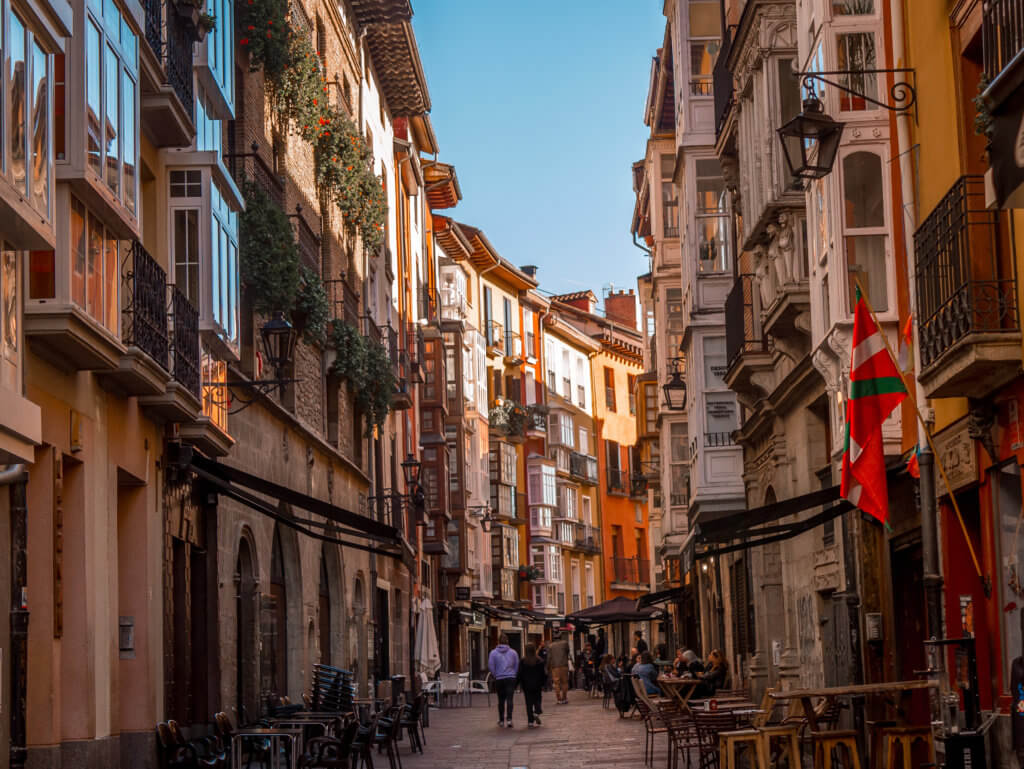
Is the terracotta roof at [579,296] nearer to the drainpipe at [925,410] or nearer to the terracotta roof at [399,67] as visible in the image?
the terracotta roof at [399,67]

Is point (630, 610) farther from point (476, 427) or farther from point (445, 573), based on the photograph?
point (476, 427)

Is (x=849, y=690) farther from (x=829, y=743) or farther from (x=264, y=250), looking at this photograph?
(x=264, y=250)

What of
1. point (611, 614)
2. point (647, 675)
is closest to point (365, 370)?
point (647, 675)

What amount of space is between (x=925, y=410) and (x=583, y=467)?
6840cm

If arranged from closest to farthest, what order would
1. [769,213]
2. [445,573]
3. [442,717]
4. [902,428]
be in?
[902,428], [769,213], [442,717], [445,573]

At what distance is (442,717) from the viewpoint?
1438 inches

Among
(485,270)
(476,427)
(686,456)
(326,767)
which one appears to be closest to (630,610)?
(686,456)

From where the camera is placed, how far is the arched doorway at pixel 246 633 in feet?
72.5

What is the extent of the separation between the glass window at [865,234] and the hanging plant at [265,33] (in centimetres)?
1038

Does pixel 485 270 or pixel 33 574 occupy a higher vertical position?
pixel 485 270

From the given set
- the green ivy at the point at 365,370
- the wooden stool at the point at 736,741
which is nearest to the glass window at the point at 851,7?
the wooden stool at the point at 736,741

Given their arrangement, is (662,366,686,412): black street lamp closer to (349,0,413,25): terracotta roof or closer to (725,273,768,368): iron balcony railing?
(349,0,413,25): terracotta roof

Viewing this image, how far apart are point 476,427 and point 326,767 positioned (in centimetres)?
5126

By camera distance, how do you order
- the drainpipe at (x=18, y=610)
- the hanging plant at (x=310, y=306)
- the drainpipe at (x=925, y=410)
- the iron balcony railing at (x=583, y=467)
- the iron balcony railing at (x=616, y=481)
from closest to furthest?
the drainpipe at (x=18, y=610)
the drainpipe at (x=925, y=410)
the hanging plant at (x=310, y=306)
the iron balcony railing at (x=583, y=467)
the iron balcony railing at (x=616, y=481)
